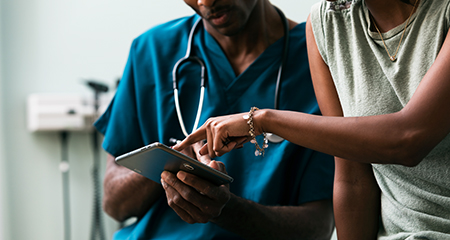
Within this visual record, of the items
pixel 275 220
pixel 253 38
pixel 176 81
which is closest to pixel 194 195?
pixel 275 220

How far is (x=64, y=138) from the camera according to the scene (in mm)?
1990

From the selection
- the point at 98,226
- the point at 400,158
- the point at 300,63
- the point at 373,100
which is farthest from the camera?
the point at 98,226

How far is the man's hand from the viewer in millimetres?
866

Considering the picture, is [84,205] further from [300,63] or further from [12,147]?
[300,63]

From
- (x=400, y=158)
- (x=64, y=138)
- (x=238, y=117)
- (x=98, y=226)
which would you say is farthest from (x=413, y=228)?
(x=64, y=138)

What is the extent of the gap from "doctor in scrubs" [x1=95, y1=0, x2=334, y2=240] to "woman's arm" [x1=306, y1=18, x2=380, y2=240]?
212 millimetres

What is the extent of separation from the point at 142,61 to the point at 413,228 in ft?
2.88

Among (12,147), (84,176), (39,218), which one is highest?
(12,147)

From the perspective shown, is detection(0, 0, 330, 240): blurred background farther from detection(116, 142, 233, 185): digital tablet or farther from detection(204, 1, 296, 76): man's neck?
detection(116, 142, 233, 185): digital tablet

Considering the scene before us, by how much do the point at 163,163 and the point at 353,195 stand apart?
420 millimetres

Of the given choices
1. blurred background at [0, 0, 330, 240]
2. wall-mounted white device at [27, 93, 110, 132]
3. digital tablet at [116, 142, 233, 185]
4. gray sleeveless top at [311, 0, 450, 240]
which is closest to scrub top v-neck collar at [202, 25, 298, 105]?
gray sleeveless top at [311, 0, 450, 240]

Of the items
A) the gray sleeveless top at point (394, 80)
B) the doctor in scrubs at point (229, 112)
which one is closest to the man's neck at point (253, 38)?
the doctor in scrubs at point (229, 112)

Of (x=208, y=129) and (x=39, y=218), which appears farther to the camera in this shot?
(x=39, y=218)

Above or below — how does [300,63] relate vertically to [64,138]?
above
